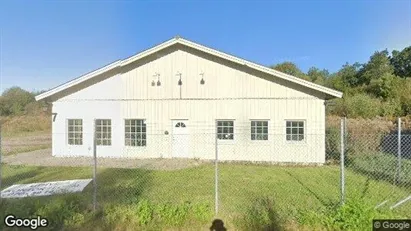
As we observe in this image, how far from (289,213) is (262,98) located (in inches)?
394

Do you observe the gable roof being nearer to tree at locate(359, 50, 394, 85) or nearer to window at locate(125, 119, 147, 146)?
window at locate(125, 119, 147, 146)

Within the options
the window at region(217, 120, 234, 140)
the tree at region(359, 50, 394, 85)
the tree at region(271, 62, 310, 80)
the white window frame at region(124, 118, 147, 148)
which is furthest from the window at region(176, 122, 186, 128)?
the tree at region(271, 62, 310, 80)

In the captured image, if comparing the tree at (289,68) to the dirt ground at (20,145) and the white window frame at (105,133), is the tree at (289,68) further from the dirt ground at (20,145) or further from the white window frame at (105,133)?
the white window frame at (105,133)

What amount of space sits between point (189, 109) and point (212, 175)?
203 inches

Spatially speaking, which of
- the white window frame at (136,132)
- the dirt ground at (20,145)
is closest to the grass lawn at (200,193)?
the white window frame at (136,132)

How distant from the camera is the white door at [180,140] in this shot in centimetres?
1670

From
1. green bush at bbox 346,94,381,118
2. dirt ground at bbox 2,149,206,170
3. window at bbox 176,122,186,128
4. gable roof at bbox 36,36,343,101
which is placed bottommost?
→ dirt ground at bbox 2,149,206,170

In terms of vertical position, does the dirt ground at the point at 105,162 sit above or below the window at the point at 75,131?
below

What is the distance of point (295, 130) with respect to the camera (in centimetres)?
1562

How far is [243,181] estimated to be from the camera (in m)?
11.1

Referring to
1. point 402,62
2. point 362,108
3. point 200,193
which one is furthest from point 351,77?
point 200,193

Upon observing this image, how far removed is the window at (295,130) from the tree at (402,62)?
50.3 meters

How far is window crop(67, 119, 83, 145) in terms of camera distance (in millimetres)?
17625

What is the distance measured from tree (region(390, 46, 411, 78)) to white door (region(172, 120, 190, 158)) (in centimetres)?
5331
